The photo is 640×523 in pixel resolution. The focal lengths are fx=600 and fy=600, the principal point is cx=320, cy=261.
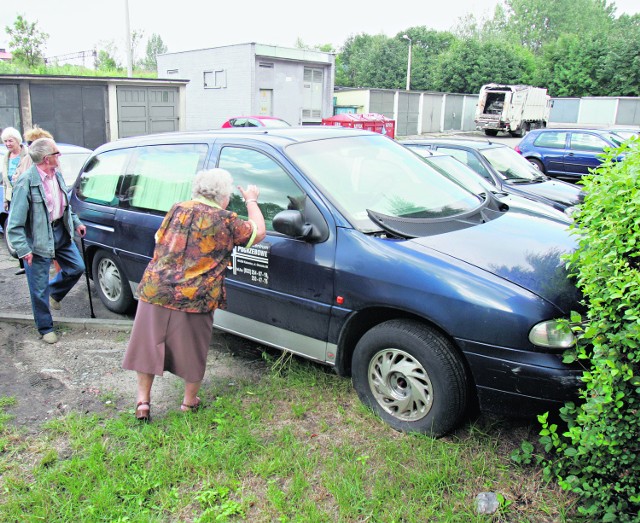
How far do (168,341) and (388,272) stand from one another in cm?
145

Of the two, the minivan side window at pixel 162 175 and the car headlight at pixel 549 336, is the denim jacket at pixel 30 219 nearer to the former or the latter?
the minivan side window at pixel 162 175

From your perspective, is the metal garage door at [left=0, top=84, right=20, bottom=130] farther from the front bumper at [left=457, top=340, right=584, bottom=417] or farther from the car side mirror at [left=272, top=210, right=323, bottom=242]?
the front bumper at [left=457, top=340, right=584, bottom=417]

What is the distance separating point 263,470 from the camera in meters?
3.29

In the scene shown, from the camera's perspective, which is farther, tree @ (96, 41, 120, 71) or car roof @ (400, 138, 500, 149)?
tree @ (96, 41, 120, 71)

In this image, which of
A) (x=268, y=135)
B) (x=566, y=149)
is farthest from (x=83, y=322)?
(x=566, y=149)

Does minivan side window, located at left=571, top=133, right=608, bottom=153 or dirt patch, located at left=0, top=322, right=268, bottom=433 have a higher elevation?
minivan side window, located at left=571, top=133, right=608, bottom=153

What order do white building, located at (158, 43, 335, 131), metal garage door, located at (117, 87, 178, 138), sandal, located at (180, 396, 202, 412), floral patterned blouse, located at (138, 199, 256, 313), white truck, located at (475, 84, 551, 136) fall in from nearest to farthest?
floral patterned blouse, located at (138, 199, 256, 313), sandal, located at (180, 396, 202, 412), metal garage door, located at (117, 87, 178, 138), white building, located at (158, 43, 335, 131), white truck, located at (475, 84, 551, 136)

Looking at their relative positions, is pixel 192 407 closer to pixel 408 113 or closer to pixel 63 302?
pixel 63 302

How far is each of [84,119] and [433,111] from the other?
29.8 m

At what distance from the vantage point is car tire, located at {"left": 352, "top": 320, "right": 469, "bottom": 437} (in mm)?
3316

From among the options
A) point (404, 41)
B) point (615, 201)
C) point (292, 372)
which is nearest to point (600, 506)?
point (615, 201)

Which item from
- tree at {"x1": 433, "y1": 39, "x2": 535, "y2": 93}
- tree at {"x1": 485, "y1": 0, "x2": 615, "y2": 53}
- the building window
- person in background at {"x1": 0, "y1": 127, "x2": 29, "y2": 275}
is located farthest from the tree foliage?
person in background at {"x1": 0, "y1": 127, "x2": 29, "y2": 275}

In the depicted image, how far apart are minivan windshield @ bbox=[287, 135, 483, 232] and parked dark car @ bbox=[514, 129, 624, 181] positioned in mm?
11938

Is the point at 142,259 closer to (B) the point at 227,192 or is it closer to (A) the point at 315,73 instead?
(B) the point at 227,192
